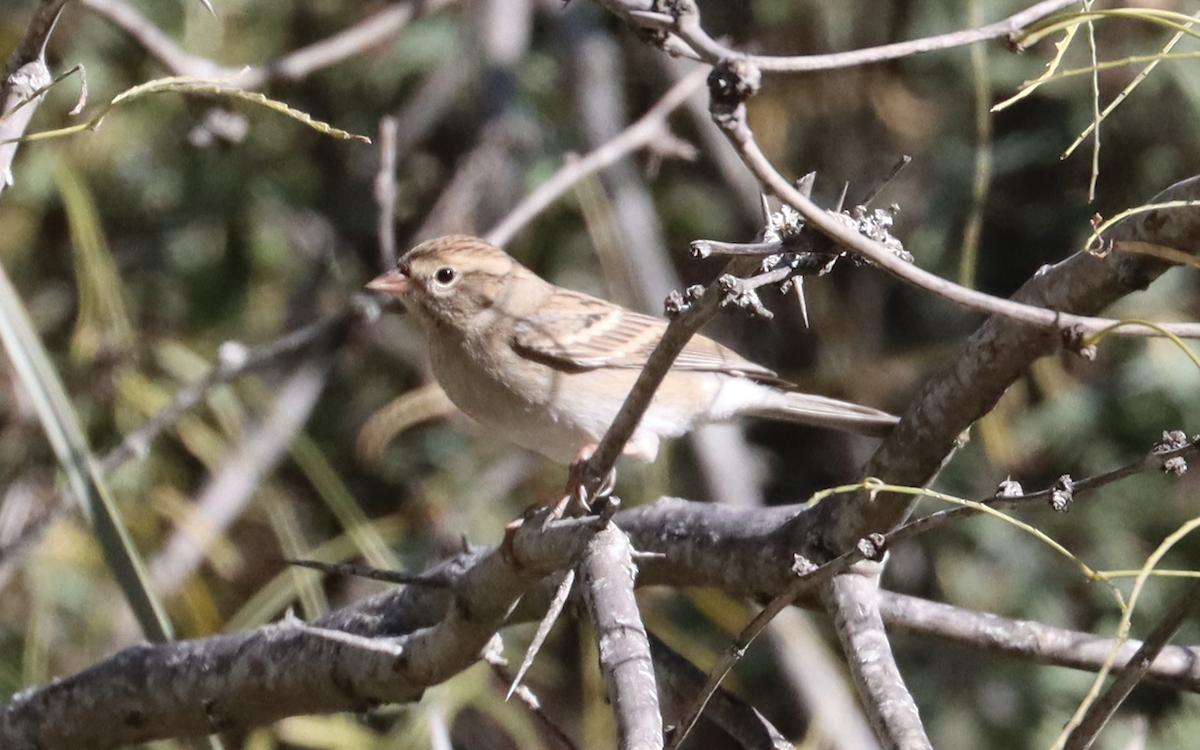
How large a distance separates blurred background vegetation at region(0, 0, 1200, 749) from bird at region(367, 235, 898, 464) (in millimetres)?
458

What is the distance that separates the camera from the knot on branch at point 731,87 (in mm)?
1099

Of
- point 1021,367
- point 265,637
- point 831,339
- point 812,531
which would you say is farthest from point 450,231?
point 1021,367

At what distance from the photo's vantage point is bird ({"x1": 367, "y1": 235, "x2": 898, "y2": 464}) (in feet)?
10.1

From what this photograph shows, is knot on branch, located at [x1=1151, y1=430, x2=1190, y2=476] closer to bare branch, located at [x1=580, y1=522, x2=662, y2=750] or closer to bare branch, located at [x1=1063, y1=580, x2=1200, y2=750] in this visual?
bare branch, located at [x1=1063, y1=580, x2=1200, y2=750]

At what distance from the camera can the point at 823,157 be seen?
15.2ft

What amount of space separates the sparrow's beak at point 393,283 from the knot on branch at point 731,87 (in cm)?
208

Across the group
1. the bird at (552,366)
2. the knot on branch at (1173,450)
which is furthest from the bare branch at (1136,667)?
the bird at (552,366)

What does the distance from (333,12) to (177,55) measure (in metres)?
1.63

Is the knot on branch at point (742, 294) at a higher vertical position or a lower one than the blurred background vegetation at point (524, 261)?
lower

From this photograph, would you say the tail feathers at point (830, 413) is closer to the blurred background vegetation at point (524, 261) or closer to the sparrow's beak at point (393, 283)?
the blurred background vegetation at point (524, 261)

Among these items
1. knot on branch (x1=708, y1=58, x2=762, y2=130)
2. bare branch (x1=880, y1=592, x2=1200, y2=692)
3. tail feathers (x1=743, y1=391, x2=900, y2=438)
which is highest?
tail feathers (x1=743, y1=391, x2=900, y2=438)

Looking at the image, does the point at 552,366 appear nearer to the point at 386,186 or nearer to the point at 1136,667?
the point at 386,186

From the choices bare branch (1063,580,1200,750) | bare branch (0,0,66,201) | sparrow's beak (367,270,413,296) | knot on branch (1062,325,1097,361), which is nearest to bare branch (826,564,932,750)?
bare branch (1063,580,1200,750)

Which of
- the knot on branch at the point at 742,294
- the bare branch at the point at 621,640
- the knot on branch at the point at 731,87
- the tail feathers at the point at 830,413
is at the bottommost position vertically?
the bare branch at the point at 621,640
